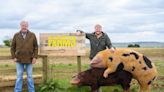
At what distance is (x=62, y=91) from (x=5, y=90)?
1550 mm

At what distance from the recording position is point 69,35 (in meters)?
12.6

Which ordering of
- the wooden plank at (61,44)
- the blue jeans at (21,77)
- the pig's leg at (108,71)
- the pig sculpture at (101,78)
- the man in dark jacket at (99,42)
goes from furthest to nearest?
the wooden plank at (61,44) < the man in dark jacket at (99,42) < the blue jeans at (21,77) < the pig sculpture at (101,78) < the pig's leg at (108,71)

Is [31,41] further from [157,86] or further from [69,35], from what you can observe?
[157,86]

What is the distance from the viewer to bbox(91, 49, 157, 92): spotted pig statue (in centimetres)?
1120

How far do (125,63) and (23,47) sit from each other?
2.60 metres

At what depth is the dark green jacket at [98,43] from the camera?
460 inches

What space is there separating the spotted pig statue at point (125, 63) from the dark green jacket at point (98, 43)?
1.32 feet

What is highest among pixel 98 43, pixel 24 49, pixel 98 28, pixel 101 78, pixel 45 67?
pixel 98 28

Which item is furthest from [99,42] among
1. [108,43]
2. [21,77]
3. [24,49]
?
[21,77]

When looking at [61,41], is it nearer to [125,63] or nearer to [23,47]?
[23,47]

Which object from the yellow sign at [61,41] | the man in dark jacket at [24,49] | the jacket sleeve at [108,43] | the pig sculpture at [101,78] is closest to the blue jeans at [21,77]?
the man in dark jacket at [24,49]

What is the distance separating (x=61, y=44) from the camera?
1271 cm

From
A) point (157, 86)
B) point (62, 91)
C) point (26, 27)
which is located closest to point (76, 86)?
point (62, 91)

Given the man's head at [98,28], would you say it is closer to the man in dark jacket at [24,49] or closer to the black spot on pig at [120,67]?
the black spot on pig at [120,67]
